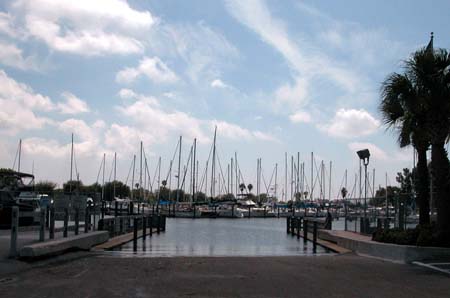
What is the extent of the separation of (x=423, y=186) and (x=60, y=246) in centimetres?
1433

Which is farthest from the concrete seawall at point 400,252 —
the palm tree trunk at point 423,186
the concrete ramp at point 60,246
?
the concrete ramp at point 60,246

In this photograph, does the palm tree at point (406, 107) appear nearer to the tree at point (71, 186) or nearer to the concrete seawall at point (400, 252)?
the concrete seawall at point (400, 252)

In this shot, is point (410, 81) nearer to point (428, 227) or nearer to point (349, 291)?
point (428, 227)

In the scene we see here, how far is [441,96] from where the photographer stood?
2070 cm

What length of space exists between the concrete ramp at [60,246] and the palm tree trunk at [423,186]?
13.2 meters

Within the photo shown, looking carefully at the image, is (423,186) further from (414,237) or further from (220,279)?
(220,279)

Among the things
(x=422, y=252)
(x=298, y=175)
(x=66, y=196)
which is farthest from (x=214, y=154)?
(x=422, y=252)

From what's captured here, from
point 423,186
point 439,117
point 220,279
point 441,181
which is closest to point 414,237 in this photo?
point 441,181

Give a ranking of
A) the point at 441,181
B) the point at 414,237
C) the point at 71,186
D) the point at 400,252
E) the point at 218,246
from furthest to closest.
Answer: the point at 71,186
the point at 218,246
the point at 441,181
the point at 414,237
the point at 400,252

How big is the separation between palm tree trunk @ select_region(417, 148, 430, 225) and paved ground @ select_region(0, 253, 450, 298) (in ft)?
21.8

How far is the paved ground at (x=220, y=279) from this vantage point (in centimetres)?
1231

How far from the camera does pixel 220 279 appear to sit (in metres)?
14.3

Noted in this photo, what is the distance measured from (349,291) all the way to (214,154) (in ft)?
300

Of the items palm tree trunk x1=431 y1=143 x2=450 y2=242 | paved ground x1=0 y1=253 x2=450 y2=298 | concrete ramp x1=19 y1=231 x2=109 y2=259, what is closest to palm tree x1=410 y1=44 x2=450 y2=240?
palm tree trunk x1=431 y1=143 x2=450 y2=242
